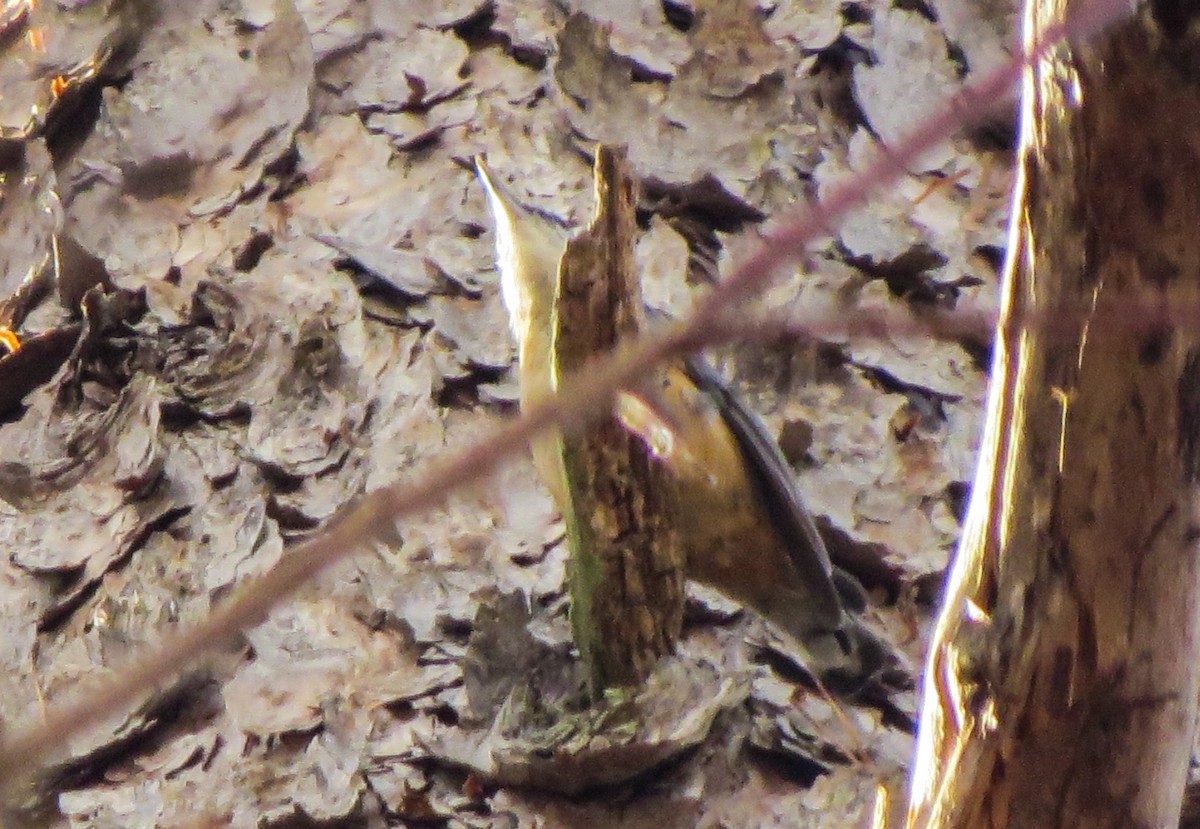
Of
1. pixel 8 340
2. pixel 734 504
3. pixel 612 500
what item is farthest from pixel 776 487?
pixel 8 340

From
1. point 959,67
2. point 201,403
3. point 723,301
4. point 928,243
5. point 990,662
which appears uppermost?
point 723,301

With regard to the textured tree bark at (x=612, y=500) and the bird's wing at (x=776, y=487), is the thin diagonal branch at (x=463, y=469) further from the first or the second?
the bird's wing at (x=776, y=487)

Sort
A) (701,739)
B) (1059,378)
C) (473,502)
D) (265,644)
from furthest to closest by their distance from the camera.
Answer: (473,502) < (265,644) < (701,739) < (1059,378)

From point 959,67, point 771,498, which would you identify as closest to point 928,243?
point 959,67

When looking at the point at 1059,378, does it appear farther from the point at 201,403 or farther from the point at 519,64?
the point at 519,64

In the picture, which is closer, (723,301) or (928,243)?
(723,301)

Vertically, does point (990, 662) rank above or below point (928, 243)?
above

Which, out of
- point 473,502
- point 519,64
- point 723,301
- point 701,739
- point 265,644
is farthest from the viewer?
point 519,64
